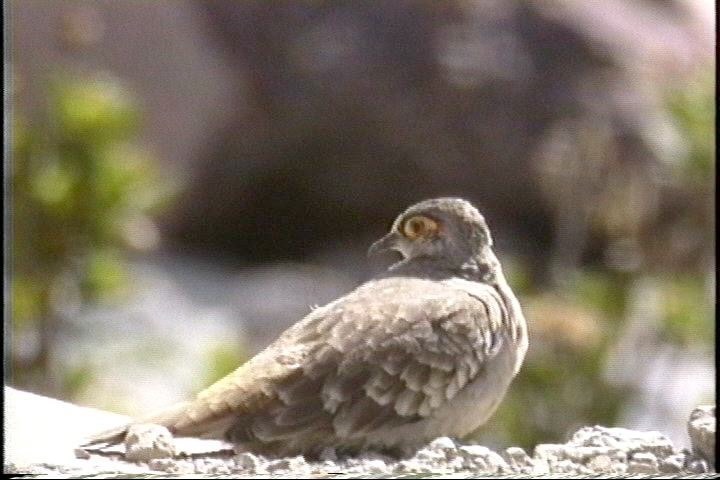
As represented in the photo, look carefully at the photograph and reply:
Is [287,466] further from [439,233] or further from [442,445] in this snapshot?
[439,233]

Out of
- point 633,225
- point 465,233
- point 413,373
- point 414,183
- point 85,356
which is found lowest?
point 413,373

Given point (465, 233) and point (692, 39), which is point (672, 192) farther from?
point (465, 233)

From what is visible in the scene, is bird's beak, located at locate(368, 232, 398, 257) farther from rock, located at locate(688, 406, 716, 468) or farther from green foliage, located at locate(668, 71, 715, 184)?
green foliage, located at locate(668, 71, 715, 184)

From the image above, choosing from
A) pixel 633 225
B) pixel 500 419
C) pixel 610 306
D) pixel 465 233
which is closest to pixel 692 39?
pixel 633 225

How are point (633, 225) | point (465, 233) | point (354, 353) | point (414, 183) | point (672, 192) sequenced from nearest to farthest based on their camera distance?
1. point (354, 353)
2. point (465, 233)
3. point (633, 225)
4. point (672, 192)
5. point (414, 183)

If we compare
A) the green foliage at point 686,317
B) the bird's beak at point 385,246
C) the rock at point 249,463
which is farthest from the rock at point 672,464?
the green foliage at point 686,317

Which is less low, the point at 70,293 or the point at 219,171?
the point at 219,171
